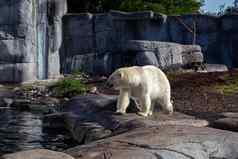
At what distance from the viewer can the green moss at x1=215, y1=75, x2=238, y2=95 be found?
15117 millimetres

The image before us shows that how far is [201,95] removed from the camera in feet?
46.8

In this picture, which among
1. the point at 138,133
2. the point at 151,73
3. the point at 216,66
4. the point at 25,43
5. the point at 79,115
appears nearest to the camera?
the point at 138,133

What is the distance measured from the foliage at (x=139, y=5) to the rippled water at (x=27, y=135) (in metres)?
17.0

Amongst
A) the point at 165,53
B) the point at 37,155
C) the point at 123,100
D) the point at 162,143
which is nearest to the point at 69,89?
the point at 165,53

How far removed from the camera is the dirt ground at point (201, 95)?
1154cm

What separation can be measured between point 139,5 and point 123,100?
2110 centimetres

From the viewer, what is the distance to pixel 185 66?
2192 cm

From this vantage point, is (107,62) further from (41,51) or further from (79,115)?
(79,115)

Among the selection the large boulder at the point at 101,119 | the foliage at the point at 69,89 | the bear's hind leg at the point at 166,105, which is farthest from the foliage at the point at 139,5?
the bear's hind leg at the point at 166,105

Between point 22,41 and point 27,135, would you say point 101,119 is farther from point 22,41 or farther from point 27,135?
point 22,41

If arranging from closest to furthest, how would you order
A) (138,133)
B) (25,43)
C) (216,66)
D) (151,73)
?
(138,133), (151,73), (25,43), (216,66)

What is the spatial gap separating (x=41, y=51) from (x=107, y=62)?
2877mm

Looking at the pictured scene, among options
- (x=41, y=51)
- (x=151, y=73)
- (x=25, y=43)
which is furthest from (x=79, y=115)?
(x=41, y=51)

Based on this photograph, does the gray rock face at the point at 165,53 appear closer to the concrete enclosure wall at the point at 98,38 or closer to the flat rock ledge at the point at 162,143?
the concrete enclosure wall at the point at 98,38
